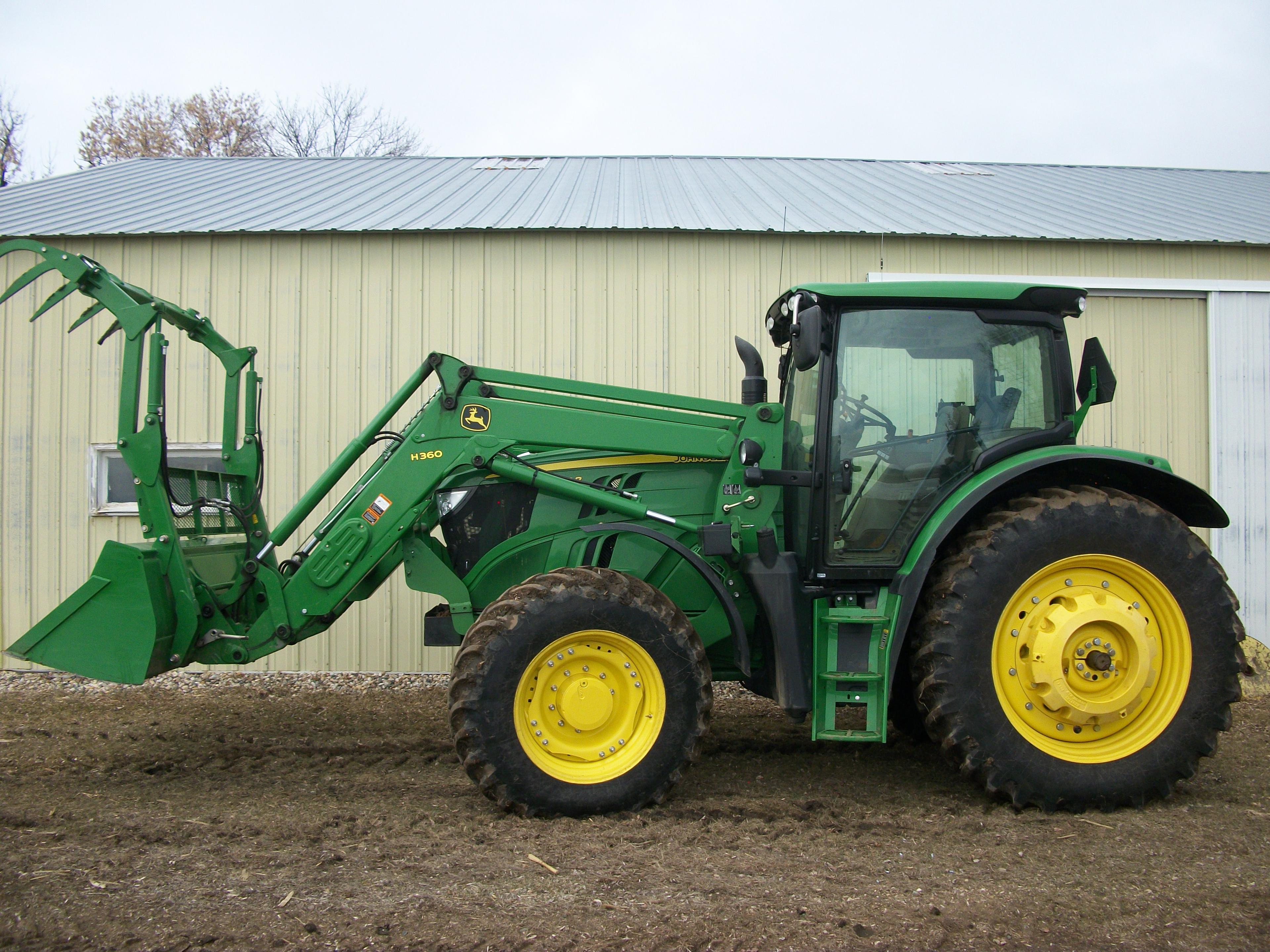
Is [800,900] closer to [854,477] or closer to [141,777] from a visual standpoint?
[854,477]

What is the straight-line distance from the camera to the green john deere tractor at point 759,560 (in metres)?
3.65

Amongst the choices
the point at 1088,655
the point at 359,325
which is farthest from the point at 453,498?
the point at 1088,655

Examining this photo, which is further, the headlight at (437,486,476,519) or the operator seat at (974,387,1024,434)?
the headlight at (437,486,476,519)

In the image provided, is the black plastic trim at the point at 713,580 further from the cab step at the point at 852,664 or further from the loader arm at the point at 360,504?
the cab step at the point at 852,664

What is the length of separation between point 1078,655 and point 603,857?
2198 mm

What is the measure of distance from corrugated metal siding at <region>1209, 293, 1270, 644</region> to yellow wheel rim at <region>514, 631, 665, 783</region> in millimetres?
5427

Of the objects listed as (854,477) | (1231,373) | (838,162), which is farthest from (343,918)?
(838,162)

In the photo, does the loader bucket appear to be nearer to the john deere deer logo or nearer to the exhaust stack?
the john deere deer logo

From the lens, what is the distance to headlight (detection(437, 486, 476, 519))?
4340 mm

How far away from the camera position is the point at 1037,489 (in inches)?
156

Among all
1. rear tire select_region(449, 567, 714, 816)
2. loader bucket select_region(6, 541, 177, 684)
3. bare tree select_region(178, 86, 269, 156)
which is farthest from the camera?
bare tree select_region(178, 86, 269, 156)

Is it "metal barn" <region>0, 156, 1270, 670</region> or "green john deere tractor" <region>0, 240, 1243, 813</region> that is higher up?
"metal barn" <region>0, 156, 1270, 670</region>

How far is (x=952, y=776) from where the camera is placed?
429 centimetres

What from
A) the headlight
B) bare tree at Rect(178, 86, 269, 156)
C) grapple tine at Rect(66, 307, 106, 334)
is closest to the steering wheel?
the headlight
